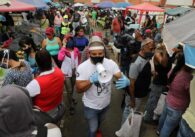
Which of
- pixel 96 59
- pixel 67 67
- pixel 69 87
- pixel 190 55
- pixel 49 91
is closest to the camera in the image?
pixel 190 55

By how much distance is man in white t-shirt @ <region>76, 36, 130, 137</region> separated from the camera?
11.3 ft

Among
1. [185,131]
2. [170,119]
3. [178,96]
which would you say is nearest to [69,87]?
[170,119]

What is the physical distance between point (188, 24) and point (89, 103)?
171 cm

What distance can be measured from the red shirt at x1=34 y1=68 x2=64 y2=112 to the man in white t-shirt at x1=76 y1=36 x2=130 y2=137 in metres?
0.28

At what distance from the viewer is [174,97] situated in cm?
391

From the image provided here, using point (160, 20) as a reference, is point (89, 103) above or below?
above

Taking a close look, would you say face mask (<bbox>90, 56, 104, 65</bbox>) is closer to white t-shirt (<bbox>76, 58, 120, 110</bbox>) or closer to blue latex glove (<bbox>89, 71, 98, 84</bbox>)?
white t-shirt (<bbox>76, 58, 120, 110</bbox>)

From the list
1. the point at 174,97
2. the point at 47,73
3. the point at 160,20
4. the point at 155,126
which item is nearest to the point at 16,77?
the point at 47,73

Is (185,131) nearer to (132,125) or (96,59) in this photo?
(132,125)

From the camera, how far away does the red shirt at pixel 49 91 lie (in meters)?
3.21

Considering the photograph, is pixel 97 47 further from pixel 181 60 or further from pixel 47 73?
pixel 181 60

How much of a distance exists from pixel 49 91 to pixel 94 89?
2.11 feet

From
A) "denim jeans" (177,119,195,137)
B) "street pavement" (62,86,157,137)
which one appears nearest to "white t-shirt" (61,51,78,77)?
"street pavement" (62,86,157,137)

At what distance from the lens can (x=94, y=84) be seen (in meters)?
3.49
